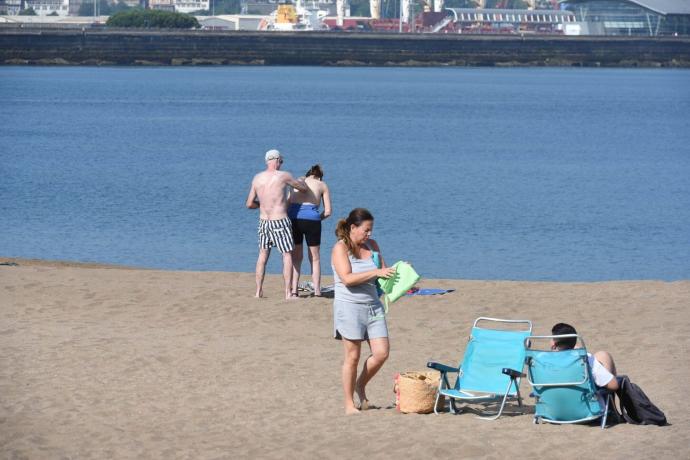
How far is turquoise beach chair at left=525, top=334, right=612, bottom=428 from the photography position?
7359 millimetres

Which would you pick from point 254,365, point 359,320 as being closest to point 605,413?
Result: point 359,320

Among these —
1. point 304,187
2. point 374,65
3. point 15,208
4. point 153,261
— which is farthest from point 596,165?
point 374,65

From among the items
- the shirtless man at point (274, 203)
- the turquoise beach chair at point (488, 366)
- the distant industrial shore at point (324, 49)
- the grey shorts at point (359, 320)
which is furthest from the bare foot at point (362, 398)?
the distant industrial shore at point (324, 49)

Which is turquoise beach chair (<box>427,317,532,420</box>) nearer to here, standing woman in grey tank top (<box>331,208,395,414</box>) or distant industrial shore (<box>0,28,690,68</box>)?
standing woman in grey tank top (<box>331,208,395,414</box>)

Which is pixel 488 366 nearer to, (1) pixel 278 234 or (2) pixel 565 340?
(2) pixel 565 340

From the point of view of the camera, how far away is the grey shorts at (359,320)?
740 centimetres

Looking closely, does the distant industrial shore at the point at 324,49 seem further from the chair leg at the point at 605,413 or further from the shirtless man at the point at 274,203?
the chair leg at the point at 605,413

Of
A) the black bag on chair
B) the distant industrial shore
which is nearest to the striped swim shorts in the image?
the black bag on chair

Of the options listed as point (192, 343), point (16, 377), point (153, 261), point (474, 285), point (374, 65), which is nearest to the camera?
point (16, 377)

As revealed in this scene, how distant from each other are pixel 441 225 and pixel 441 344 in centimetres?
1421

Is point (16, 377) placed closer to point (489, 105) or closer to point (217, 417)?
point (217, 417)

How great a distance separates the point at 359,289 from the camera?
7355 millimetres

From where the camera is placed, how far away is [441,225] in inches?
957

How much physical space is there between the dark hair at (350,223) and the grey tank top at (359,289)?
2.7 inches
